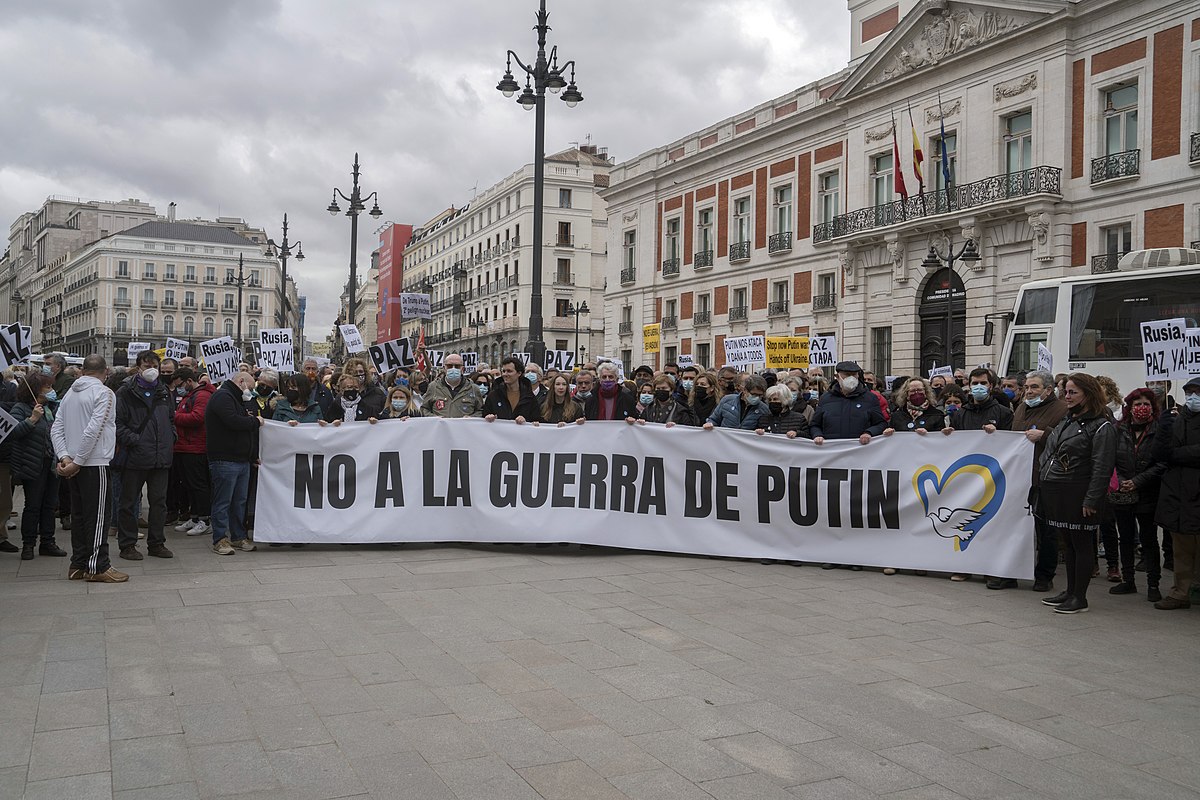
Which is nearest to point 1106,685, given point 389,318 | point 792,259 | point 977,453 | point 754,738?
point 754,738

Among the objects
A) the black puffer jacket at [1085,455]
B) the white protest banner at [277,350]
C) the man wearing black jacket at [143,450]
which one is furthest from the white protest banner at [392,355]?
the black puffer jacket at [1085,455]

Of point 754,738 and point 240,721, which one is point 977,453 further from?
point 240,721

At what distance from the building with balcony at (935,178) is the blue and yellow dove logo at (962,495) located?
600 inches

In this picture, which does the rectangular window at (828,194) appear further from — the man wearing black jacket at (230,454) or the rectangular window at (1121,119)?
the man wearing black jacket at (230,454)

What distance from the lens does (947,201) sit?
105 ft

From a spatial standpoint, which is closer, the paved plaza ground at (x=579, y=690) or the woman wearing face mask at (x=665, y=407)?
the paved plaza ground at (x=579, y=690)

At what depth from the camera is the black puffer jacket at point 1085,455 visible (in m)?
7.54

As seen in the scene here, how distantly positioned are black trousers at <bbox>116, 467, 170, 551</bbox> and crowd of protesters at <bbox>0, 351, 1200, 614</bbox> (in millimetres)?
15

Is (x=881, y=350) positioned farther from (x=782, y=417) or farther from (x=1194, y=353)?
(x=1194, y=353)

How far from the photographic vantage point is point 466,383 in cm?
1127

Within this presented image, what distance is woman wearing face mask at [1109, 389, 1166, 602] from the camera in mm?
8250

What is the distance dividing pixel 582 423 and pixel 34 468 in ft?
16.7

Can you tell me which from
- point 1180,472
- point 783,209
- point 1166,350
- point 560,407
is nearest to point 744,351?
point 560,407

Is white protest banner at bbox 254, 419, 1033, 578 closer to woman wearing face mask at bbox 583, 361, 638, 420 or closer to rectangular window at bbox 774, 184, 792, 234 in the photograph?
woman wearing face mask at bbox 583, 361, 638, 420
